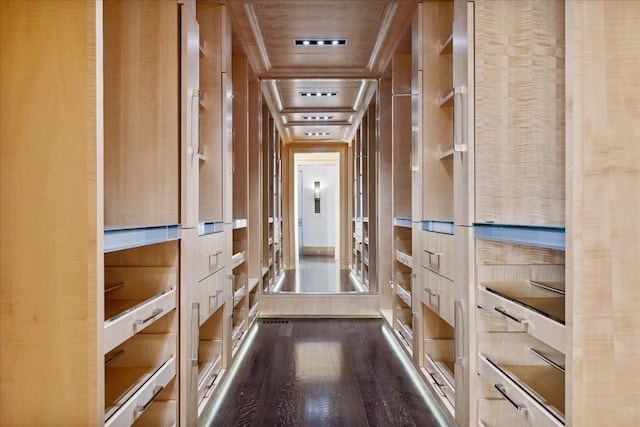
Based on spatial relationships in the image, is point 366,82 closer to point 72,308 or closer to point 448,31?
point 448,31

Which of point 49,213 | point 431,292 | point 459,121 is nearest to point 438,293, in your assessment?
point 431,292

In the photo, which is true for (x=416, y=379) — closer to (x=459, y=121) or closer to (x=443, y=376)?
(x=443, y=376)

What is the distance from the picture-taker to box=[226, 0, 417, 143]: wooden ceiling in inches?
119

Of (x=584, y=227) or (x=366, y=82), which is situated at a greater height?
(x=366, y=82)

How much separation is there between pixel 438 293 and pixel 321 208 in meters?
2.12

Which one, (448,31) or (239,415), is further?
(448,31)

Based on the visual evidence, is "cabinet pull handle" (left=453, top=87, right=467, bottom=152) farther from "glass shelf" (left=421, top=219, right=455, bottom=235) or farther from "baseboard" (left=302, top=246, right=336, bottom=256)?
"baseboard" (left=302, top=246, right=336, bottom=256)

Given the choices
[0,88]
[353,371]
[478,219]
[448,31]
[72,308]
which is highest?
[448,31]

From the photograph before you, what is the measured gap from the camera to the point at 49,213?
1.03m

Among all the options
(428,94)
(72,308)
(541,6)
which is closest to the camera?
(72,308)

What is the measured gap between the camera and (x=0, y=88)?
3.42 feet

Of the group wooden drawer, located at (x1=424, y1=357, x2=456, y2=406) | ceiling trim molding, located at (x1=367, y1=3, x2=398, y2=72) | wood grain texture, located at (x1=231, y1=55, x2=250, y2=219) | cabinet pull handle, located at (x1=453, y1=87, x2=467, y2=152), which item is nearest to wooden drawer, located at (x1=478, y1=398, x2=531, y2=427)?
wooden drawer, located at (x1=424, y1=357, x2=456, y2=406)

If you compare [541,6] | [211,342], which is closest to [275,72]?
[211,342]

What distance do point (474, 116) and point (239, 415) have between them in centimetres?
164
